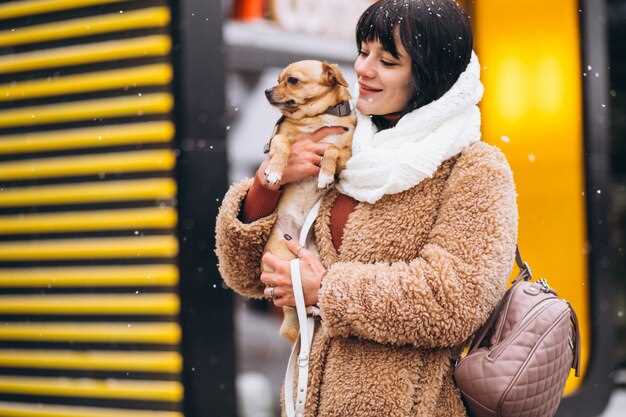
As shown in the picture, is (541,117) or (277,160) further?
(541,117)

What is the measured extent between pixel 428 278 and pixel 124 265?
227 centimetres

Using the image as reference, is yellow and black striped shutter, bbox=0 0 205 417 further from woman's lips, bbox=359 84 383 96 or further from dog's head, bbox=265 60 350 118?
woman's lips, bbox=359 84 383 96

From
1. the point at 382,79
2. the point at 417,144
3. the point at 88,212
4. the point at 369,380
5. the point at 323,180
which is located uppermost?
the point at 382,79

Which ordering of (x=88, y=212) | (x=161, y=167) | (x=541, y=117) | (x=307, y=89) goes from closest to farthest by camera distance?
1. (x=307, y=89)
2. (x=161, y=167)
3. (x=88, y=212)
4. (x=541, y=117)

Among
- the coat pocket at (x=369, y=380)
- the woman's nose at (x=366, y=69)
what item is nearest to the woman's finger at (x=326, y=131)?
the woman's nose at (x=366, y=69)

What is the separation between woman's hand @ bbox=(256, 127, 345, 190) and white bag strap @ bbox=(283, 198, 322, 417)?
0.09 meters

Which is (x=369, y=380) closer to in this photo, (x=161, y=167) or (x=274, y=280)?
(x=274, y=280)

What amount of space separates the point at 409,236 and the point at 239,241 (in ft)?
1.40

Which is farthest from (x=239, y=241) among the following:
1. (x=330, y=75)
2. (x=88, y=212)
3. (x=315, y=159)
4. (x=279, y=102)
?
(x=88, y=212)

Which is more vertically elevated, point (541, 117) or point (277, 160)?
point (277, 160)

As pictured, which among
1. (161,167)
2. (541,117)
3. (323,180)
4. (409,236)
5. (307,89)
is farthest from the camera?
(541,117)

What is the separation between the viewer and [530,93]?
4426mm

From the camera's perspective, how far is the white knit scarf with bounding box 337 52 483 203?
1648 mm

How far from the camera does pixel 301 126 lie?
6.50 feet
